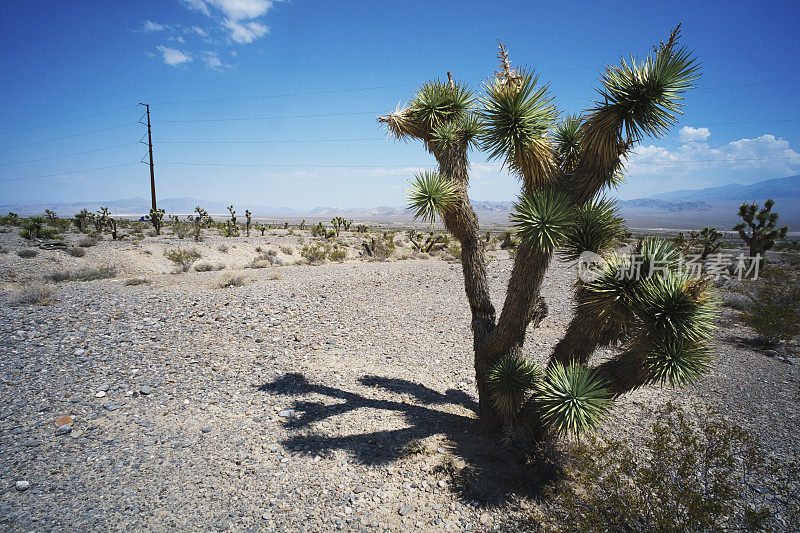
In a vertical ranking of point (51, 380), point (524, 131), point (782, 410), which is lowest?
point (782, 410)

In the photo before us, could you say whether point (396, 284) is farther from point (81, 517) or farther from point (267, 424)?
point (81, 517)

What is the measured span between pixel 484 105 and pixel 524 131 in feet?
1.79

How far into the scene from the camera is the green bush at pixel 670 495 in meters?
3.02

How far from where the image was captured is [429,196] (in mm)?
4000

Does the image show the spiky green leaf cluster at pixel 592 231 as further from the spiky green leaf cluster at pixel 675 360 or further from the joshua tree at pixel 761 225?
the joshua tree at pixel 761 225

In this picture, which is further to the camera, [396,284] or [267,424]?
[396,284]

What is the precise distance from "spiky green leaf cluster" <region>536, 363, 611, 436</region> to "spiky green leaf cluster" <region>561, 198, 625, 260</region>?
4.13 ft

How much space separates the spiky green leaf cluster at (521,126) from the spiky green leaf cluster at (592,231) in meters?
0.55

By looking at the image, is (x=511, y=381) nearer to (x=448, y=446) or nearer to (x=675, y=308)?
(x=448, y=446)

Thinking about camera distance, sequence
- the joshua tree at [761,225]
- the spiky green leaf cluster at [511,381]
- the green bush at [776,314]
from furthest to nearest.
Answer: the joshua tree at [761,225], the green bush at [776,314], the spiky green leaf cluster at [511,381]

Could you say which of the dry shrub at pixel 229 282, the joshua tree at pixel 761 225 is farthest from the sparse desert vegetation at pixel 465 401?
the joshua tree at pixel 761 225

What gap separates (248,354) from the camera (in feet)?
22.9

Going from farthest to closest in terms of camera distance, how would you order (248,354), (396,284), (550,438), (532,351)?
1. (396,284)
2. (532,351)
3. (248,354)
4. (550,438)

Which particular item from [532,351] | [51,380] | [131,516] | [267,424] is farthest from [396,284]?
[131,516]
